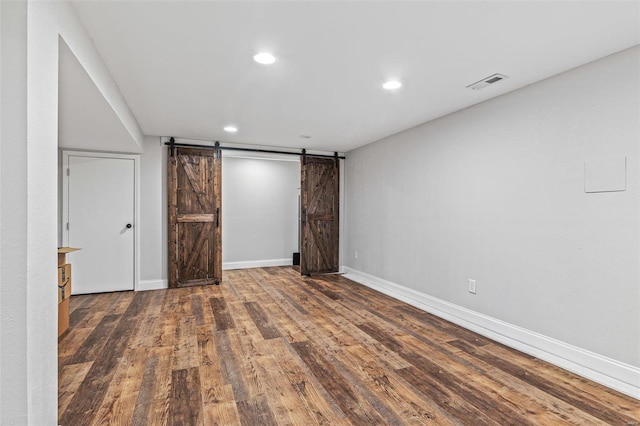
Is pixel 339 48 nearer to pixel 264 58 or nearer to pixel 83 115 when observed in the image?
pixel 264 58

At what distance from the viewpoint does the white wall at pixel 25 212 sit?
1116 mm

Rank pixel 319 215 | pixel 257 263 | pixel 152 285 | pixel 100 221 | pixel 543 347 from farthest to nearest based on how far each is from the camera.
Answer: pixel 257 263 < pixel 319 215 < pixel 152 285 < pixel 100 221 < pixel 543 347

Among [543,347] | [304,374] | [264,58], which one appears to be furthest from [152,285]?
[543,347]

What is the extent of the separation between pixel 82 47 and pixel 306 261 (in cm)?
473

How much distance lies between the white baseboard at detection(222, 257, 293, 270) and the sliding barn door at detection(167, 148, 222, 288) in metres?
1.38

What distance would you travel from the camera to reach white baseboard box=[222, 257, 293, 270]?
694 centimetres

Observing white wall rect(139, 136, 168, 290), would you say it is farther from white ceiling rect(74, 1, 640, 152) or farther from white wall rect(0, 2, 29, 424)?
white wall rect(0, 2, 29, 424)

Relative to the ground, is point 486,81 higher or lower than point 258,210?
higher

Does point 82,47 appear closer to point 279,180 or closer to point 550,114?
point 550,114

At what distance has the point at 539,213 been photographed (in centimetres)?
295

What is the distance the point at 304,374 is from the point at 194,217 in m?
3.59

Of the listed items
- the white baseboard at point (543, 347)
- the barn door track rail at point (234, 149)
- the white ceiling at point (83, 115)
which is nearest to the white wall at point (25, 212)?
the white ceiling at point (83, 115)

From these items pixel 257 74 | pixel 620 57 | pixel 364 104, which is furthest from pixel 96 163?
pixel 620 57

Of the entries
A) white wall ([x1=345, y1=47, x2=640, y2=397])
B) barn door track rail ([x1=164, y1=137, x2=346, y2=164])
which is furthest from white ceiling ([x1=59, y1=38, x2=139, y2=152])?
white wall ([x1=345, y1=47, x2=640, y2=397])
